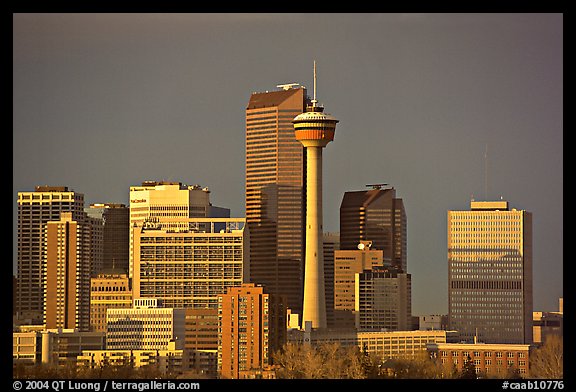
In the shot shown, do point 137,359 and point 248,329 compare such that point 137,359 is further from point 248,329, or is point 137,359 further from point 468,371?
point 468,371

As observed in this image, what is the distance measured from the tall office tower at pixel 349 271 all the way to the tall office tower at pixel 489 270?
7932 millimetres

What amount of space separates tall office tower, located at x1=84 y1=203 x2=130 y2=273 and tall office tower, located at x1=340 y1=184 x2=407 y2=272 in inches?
821

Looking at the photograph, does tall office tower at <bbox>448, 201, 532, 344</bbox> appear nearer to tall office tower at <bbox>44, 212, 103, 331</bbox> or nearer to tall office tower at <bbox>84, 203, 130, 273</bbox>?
tall office tower at <bbox>84, 203, 130, 273</bbox>

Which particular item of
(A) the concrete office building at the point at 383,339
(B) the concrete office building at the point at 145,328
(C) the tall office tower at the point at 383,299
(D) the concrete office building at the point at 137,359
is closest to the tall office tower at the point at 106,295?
(B) the concrete office building at the point at 145,328

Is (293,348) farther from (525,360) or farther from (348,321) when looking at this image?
(348,321)

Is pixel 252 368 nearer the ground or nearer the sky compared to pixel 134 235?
nearer the ground

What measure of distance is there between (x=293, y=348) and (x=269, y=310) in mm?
5871

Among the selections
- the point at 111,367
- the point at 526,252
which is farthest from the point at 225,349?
the point at 526,252

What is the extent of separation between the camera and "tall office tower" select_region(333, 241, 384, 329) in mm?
139750

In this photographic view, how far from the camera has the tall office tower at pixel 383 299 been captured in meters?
136

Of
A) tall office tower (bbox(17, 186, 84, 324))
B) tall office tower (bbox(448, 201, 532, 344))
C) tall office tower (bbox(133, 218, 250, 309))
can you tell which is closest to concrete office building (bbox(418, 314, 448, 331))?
tall office tower (bbox(448, 201, 532, 344))

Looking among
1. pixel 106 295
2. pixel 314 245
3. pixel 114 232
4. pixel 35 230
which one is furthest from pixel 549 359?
pixel 114 232

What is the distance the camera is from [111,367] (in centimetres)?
8862

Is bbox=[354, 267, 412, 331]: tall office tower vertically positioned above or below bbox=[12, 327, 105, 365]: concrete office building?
above
